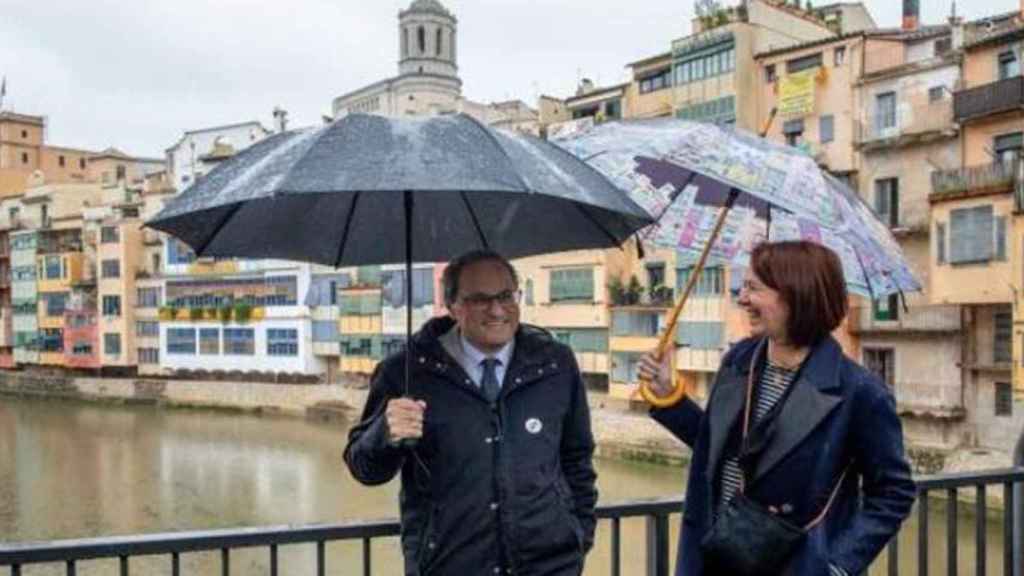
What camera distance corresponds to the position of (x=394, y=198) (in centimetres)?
279

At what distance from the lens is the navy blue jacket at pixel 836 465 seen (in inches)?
77.7

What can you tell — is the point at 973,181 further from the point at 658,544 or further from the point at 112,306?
the point at 112,306

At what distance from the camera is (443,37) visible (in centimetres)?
6091

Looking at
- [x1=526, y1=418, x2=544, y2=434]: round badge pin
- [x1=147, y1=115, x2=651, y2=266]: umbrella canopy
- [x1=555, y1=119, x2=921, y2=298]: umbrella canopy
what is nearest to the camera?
[x1=147, y1=115, x2=651, y2=266]: umbrella canopy

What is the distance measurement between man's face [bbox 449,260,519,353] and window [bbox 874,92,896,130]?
20822 mm

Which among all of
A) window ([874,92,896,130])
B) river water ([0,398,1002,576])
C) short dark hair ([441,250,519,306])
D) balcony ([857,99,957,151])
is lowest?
river water ([0,398,1002,576])

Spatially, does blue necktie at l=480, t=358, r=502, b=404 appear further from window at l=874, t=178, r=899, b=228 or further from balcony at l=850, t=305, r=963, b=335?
window at l=874, t=178, r=899, b=228

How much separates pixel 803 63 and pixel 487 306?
2222 cm

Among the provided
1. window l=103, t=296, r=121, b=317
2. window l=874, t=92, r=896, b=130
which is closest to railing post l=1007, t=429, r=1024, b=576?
window l=874, t=92, r=896, b=130

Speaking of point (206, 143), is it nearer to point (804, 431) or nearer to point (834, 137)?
point (834, 137)

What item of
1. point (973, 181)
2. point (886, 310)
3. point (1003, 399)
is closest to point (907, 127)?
point (973, 181)

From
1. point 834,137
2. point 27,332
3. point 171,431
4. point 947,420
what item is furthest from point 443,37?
point 947,420

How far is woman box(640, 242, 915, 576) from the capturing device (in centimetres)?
198

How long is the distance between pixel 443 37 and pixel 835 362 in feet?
201
